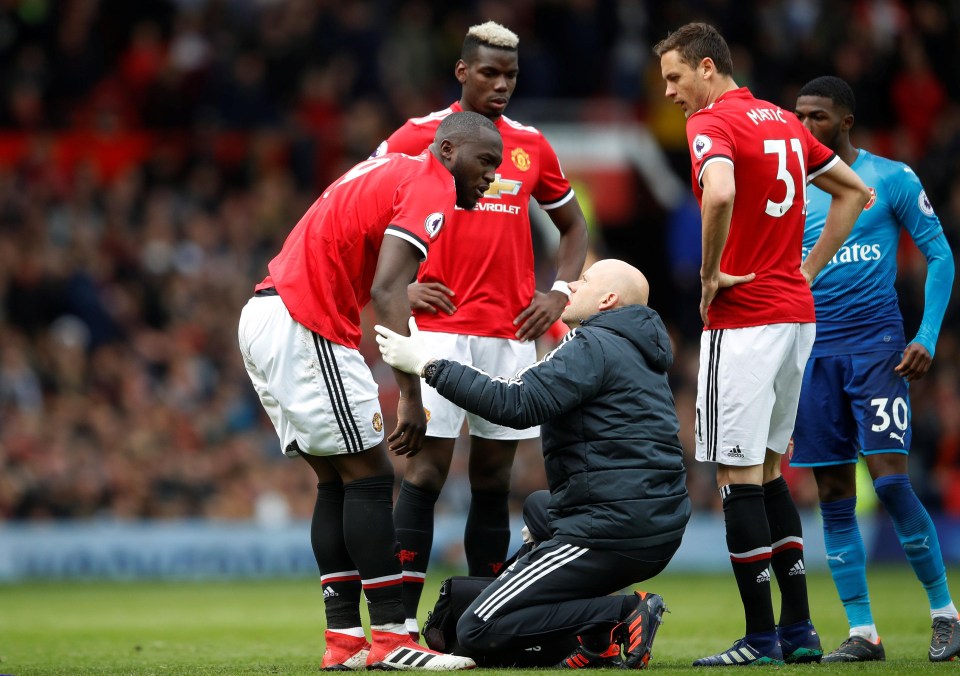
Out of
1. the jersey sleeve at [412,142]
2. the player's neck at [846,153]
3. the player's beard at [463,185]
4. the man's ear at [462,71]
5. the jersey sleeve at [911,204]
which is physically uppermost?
the man's ear at [462,71]

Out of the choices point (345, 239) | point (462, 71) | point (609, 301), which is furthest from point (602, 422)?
point (462, 71)

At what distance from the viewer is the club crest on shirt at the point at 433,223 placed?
6.27 m

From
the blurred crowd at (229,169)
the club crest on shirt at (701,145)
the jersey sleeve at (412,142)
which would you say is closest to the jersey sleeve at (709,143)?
the club crest on shirt at (701,145)

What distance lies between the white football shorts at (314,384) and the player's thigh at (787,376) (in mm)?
1900

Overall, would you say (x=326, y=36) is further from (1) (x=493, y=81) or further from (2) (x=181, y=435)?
(1) (x=493, y=81)

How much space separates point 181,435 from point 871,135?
10034 millimetres

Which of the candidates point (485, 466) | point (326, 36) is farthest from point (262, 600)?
point (326, 36)

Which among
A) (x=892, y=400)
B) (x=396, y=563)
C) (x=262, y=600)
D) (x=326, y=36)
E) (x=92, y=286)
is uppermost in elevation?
(x=326, y=36)

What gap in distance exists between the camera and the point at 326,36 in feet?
62.5

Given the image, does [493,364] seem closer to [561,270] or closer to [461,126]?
[561,270]

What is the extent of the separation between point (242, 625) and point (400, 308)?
14.0 ft

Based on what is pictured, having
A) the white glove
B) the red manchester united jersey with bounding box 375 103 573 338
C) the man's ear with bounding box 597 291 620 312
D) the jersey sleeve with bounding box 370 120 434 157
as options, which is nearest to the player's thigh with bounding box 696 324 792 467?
the man's ear with bounding box 597 291 620 312

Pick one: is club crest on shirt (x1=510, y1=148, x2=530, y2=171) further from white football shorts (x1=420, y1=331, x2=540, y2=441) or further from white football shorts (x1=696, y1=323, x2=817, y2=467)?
white football shorts (x1=696, y1=323, x2=817, y2=467)

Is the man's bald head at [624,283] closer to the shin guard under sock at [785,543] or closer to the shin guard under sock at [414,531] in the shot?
the shin guard under sock at [785,543]
